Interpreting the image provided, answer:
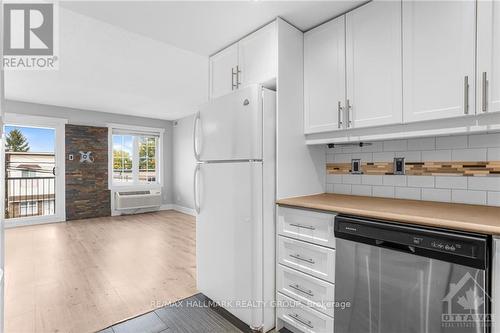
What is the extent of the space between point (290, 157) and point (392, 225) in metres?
0.86

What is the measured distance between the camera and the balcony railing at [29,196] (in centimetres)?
499

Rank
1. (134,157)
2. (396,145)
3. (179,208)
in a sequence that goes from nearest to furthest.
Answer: (396,145)
(134,157)
(179,208)

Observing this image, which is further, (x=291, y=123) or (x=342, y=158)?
(x=342, y=158)

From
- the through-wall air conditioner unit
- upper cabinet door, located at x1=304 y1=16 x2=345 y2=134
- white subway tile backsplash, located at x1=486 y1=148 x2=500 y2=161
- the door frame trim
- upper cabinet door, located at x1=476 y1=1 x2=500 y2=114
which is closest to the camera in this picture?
upper cabinet door, located at x1=476 y1=1 x2=500 y2=114

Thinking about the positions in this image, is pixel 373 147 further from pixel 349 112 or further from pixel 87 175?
pixel 87 175

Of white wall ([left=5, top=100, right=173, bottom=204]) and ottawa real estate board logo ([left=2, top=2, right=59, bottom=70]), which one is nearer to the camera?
ottawa real estate board logo ([left=2, top=2, right=59, bottom=70])

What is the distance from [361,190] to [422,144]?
551 mm

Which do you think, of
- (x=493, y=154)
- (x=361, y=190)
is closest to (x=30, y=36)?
(x=361, y=190)

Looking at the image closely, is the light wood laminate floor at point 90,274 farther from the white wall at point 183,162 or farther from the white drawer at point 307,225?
the white wall at point 183,162

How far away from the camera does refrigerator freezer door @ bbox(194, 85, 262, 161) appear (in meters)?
1.77

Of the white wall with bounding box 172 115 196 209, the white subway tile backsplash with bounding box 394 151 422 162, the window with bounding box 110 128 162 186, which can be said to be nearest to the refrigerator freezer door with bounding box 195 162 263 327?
the white subway tile backsplash with bounding box 394 151 422 162

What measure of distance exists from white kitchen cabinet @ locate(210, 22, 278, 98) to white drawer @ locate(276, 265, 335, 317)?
141 cm

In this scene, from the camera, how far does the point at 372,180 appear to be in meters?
2.02

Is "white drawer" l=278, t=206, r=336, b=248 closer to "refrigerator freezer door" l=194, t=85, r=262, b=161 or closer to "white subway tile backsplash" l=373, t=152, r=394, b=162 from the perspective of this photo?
"refrigerator freezer door" l=194, t=85, r=262, b=161
